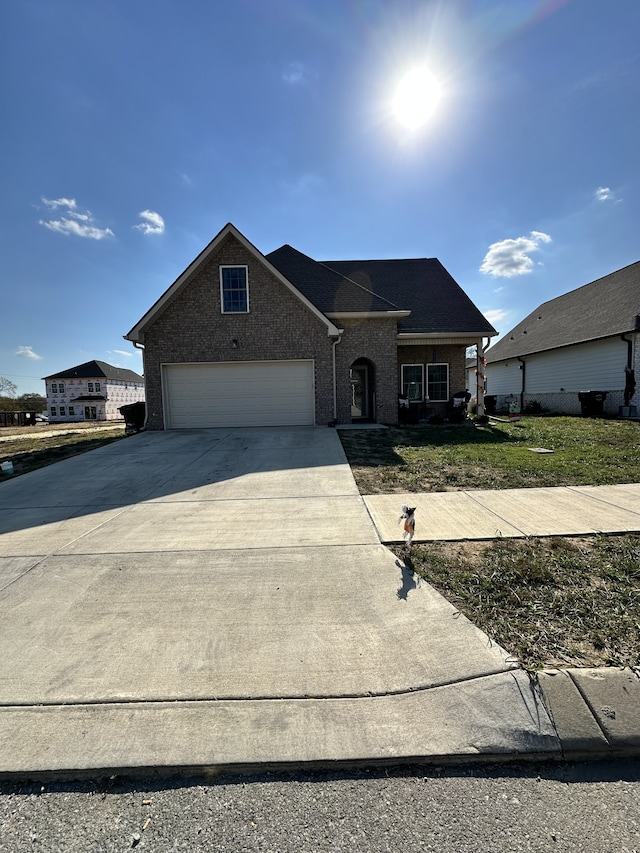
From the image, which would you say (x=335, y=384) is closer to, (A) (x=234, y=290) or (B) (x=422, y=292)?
(A) (x=234, y=290)

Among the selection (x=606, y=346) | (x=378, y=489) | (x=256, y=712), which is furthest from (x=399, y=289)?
(x=256, y=712)

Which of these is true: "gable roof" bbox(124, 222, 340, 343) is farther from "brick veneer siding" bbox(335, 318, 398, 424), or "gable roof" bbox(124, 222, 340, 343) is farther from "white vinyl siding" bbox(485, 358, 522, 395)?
"white vinyl siding" bbox(485, 358, 522, 395)

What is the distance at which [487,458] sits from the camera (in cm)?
830

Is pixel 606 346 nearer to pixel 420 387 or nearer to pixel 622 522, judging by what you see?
pixel 420 387

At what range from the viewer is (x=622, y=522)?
446 centimetres

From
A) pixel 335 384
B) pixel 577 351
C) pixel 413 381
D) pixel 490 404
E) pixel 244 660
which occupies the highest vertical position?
pixel 577 351

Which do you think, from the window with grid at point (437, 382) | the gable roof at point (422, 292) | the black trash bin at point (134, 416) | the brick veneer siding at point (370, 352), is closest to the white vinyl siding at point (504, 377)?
the gable roof at point (422, 292)

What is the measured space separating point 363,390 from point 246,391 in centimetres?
503

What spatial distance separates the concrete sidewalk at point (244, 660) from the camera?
1937 millimetres

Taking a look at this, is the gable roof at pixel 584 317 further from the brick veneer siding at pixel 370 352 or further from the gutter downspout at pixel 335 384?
the gutter downspout at pixel 335 384

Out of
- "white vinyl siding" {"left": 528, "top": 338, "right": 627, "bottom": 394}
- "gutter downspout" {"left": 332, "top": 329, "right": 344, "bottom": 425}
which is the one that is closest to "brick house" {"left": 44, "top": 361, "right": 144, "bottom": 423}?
"gutter downspout" {"left": 332, "top": 329, "right": 344, "bottom": 425}

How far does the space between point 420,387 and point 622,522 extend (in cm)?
1258

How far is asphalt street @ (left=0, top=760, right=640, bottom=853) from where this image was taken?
154 centimetres

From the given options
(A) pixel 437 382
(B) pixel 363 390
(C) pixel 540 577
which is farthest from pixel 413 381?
(C) pixel 540 577
